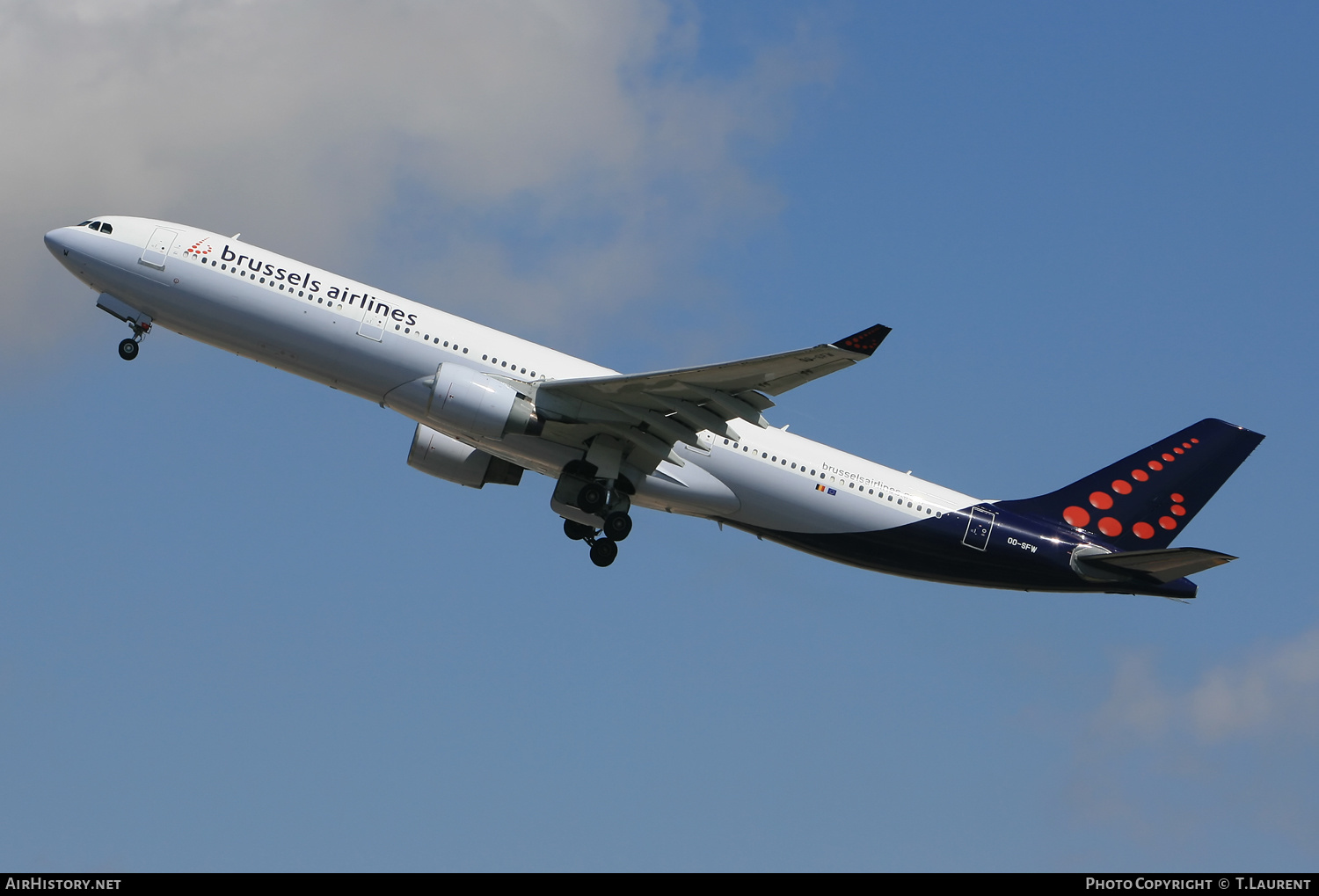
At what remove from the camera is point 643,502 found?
34406 mm

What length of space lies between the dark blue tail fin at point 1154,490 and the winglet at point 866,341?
1046 cm

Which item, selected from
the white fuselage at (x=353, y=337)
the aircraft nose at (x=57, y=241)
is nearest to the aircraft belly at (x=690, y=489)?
the white fuselage at (x=353, y=337)

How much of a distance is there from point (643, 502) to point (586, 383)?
15.1ft

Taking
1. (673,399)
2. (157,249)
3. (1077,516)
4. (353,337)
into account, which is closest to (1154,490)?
(1077,516)

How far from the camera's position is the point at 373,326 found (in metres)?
31.4

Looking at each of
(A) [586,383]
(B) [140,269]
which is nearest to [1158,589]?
(A) [586,383]

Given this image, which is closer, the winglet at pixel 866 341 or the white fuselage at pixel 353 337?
the winglet at pixel 866 341

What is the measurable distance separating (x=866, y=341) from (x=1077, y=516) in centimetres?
1239

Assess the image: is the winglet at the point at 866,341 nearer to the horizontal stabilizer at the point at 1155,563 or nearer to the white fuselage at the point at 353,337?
the white fuselage at the point at 353,337

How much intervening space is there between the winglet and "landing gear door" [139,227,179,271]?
16.1 metres

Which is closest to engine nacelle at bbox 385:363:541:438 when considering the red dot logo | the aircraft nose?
the aircraft nose

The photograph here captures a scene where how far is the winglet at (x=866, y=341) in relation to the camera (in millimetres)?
27062

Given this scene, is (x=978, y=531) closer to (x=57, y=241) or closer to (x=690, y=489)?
(x=690, y=489)
